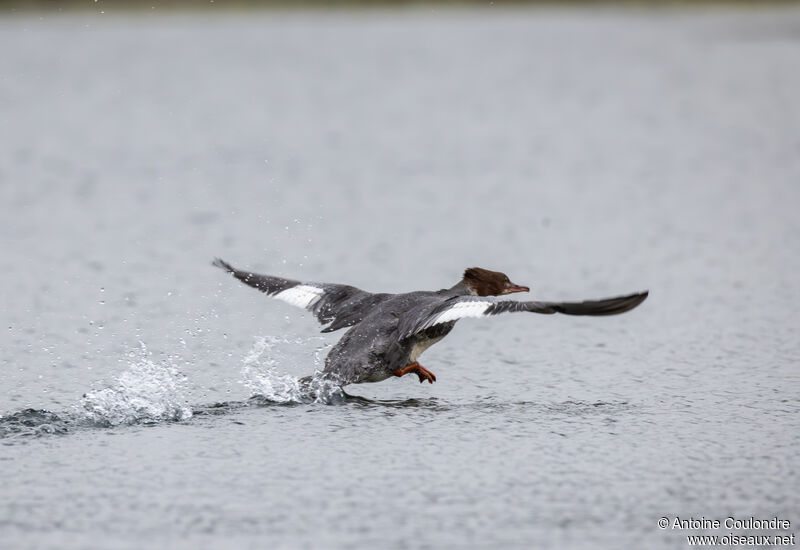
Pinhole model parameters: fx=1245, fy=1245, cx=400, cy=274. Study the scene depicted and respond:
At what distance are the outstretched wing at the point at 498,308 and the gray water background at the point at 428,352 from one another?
49 cm

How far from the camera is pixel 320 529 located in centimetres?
532

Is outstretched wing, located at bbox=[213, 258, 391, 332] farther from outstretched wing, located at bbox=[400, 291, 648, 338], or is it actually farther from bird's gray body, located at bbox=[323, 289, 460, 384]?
outstretched wing, located at bbox=[400, 291, 648, 338]

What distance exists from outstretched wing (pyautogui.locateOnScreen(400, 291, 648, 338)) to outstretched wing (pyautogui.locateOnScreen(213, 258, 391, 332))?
61 cm

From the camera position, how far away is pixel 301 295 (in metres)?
8.16

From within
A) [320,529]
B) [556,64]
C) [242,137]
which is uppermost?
[556,64]

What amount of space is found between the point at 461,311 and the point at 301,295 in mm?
1480

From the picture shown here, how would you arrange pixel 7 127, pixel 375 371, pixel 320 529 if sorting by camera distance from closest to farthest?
pixel 320 529, pixel 375 371, pixel 7 127

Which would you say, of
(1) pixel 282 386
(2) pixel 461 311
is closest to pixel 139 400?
(1) pixel 282 386

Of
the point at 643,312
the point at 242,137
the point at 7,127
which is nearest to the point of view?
the point at 643,312

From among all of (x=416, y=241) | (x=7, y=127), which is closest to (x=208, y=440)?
(x=416, y=241)

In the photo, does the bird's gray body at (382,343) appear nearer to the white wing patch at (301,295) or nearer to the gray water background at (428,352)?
the gray water background at (428,352)

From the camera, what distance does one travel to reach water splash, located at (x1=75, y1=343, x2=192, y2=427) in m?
6.93

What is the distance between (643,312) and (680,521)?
4.36 meters

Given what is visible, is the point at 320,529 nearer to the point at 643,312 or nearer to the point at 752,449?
the point at 752,449
